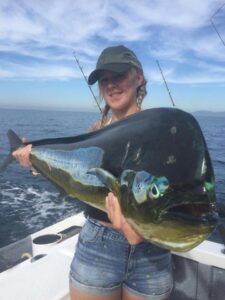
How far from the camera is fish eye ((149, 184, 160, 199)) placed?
1578 mm

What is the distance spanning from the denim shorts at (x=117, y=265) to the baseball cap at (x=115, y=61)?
0.98 metres

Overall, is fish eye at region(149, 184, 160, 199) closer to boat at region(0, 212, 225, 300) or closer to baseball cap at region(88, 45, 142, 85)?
baseball cap at region(88, 45, 142, 85)

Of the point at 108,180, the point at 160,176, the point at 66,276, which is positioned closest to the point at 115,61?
the point at 108,180

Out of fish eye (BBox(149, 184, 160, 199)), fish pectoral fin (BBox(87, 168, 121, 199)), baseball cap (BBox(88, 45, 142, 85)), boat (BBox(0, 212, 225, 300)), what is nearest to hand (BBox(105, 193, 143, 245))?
fish pectoral fin (BBox(87, 168, 121, 199))

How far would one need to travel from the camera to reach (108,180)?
1776 millimetres

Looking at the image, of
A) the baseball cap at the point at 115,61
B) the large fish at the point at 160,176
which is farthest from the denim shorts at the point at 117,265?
the baseball cap at the point at 115,61

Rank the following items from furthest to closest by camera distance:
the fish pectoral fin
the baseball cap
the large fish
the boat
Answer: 1. the boat
2. the baseball cap
3. the fish pectoral fin
4. the large fish

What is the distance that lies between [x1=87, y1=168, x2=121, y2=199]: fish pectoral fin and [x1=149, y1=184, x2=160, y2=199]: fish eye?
18 cm

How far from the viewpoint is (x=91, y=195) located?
75.9 inches

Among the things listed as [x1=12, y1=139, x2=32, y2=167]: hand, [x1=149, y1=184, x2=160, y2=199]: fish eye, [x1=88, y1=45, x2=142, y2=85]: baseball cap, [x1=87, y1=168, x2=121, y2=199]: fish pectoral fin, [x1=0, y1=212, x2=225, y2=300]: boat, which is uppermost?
[x1=88, y1=45, x2=142, y2=85]: baseball cap

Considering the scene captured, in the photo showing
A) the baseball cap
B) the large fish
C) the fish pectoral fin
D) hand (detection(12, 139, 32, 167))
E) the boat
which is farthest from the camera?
the boat

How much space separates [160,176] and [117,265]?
100 centimetres

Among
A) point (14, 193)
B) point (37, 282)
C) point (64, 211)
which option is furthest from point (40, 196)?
point (37, 282)

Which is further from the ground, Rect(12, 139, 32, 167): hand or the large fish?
Rect(12, 139, 32, 167): hand
